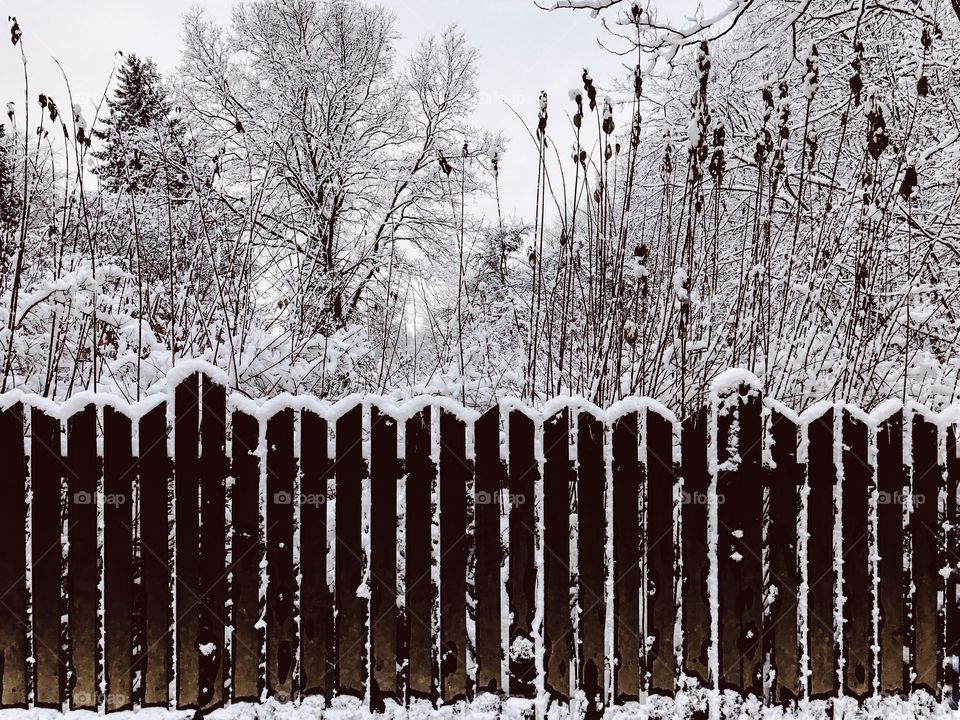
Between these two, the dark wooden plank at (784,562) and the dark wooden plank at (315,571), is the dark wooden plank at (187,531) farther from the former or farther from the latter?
the dark wooden plank at (784,562)

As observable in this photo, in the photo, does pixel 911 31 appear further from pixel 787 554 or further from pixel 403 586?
pixel 403 586

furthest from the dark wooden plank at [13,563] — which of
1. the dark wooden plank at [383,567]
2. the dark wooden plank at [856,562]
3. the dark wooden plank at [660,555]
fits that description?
the dark wooden plank at [856,562]

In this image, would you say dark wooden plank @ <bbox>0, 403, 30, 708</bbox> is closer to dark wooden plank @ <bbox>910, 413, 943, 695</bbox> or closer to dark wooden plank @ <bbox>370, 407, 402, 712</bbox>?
dark wooden plank @ <bbox>370, 407, 402, 712</bbox>

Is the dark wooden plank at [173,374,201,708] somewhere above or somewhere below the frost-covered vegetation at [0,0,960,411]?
below

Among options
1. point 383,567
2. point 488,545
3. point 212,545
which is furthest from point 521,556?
point 212,545

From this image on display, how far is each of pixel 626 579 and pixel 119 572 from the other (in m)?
1.82

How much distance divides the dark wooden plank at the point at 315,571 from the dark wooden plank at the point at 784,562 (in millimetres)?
1619

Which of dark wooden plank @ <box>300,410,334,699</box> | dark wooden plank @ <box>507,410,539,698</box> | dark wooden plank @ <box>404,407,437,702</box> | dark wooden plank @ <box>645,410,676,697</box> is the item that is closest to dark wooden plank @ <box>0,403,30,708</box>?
dark wooden plank @ <box>300,410,334,699</box>

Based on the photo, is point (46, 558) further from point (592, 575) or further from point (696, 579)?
point (696, 579)

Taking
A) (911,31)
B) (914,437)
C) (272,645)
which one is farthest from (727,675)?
(911,31)

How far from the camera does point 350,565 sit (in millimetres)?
2354

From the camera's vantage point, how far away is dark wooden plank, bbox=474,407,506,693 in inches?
91.7

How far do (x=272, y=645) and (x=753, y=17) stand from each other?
905cm

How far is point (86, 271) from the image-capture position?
11.0 feet
